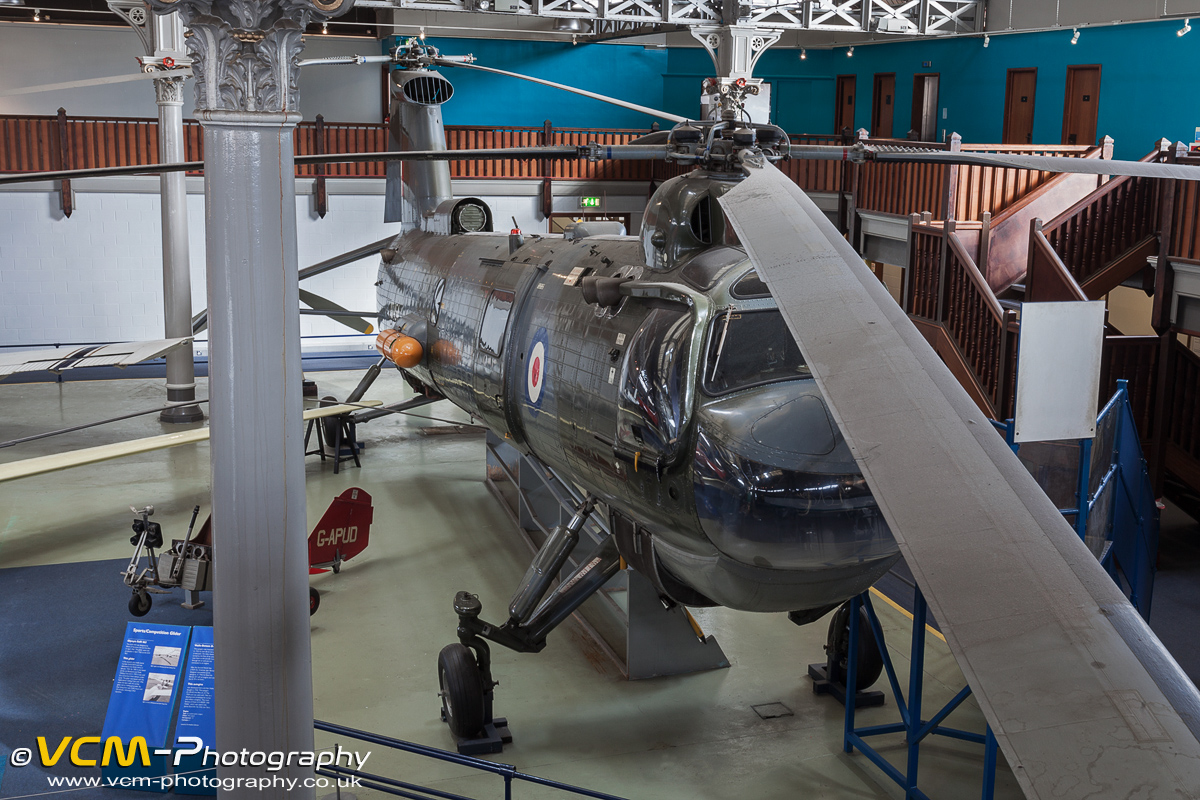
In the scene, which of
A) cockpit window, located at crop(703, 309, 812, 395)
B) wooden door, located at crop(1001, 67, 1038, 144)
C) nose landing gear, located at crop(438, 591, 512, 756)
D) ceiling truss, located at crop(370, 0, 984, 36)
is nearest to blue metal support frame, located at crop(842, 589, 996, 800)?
cockpit window, located at crop(703, 309, 812, 395)

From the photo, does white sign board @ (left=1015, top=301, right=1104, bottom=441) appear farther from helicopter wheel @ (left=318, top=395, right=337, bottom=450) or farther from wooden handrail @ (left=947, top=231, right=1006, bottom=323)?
helicopter wheel @ (left=318, top=395, right=337, bottom=450)

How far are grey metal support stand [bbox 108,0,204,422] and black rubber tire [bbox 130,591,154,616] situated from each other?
5.43 meters

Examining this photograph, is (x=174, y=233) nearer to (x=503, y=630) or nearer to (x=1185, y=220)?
(x=503, y=630)

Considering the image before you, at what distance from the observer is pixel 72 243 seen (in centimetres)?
2006

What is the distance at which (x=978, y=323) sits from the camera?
1205 centimetres

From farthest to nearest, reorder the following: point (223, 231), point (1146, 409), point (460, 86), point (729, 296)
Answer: point (460, 86), point (1146, 409), point (729, 296), point (223, 231)

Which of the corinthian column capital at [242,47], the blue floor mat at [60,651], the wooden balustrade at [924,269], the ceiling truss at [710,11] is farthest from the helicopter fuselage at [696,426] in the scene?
the ceiling truss at [710,11]

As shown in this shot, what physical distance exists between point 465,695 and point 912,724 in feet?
10.3

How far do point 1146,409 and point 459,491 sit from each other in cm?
864

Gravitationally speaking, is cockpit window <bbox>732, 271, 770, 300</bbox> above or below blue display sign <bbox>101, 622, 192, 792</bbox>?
above

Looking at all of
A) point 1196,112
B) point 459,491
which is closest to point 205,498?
point 459,491

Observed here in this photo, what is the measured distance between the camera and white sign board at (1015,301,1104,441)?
Answer: 6.08 metres

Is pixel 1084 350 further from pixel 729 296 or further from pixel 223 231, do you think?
pixel 223 231

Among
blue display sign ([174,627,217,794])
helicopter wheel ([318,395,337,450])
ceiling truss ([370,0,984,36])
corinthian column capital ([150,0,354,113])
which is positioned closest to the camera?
corinthian column capital ([150,0,354,113])
